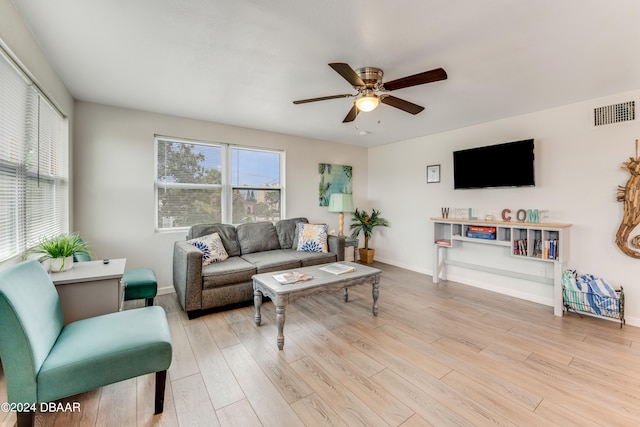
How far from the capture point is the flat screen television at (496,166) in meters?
3.38

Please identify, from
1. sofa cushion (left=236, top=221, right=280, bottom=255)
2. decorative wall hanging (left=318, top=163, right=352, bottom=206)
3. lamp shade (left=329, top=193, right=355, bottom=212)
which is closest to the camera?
sofa cushion (left=236, top=221, right=280, bottom=255)

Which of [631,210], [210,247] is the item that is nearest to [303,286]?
[210,247]

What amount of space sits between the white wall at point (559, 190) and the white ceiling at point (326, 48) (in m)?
0.37

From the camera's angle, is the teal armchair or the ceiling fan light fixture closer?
the teal armchair

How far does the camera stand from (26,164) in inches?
80.4

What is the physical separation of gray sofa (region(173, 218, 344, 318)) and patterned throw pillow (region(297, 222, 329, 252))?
11 cm

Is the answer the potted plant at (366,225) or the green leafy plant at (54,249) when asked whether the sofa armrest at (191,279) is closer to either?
the green leafy plant at (54,249)

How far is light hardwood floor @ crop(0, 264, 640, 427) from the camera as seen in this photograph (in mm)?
1590

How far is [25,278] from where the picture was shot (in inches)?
56.3

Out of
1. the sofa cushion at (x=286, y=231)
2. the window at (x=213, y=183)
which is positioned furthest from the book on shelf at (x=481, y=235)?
the window at (x=213, y=183)

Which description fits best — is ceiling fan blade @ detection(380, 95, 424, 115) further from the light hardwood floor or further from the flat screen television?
Answer: the light hardwood floor

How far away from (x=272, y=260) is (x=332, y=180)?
234 centimetres

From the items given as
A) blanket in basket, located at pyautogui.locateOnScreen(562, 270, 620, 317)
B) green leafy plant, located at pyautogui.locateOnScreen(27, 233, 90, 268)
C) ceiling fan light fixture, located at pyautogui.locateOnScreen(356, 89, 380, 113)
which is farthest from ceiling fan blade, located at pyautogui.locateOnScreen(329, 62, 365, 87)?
blanket in basket, located at pyautogui.locateOnScreen(562, 270, 620, 317)

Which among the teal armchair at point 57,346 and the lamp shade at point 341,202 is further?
the lamp shade at point 341,202
